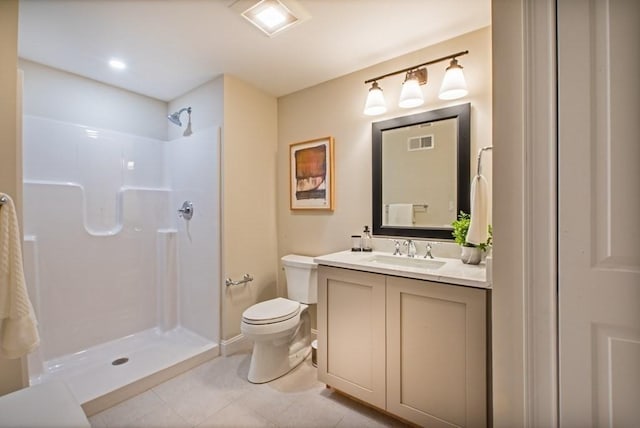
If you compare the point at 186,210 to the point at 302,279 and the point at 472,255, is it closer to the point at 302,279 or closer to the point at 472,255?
the point at 302,279

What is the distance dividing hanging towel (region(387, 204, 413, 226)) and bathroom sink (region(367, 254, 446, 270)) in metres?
0.26

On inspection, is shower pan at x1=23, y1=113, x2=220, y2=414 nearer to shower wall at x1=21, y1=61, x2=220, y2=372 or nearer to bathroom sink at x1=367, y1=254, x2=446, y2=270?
shower wall at x1=21, y1=61, x2=220, y2=372

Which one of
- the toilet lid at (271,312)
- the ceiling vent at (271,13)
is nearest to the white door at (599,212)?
the ceiling vent at (271,13)

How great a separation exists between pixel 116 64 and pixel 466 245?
108 inches

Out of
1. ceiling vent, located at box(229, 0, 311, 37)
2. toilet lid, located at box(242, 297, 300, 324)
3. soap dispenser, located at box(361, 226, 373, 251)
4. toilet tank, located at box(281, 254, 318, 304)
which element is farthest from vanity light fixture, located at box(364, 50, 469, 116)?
toilet lid, located at box(242, 297, 300, 324)

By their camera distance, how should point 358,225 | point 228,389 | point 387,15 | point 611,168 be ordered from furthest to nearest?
point 358,225, point 228,389, point 387,15, point 611,168

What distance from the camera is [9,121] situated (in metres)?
1.24

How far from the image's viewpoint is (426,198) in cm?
184

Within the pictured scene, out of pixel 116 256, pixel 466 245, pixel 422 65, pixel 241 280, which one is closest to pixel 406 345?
pixel 466 245

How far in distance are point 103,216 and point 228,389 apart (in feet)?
5.77

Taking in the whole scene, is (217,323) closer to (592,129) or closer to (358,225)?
(358,225)

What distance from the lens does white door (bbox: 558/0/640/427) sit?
0.83m

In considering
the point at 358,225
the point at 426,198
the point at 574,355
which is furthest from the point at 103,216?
the point at 574,355

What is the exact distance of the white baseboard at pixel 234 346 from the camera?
7.22 ft
